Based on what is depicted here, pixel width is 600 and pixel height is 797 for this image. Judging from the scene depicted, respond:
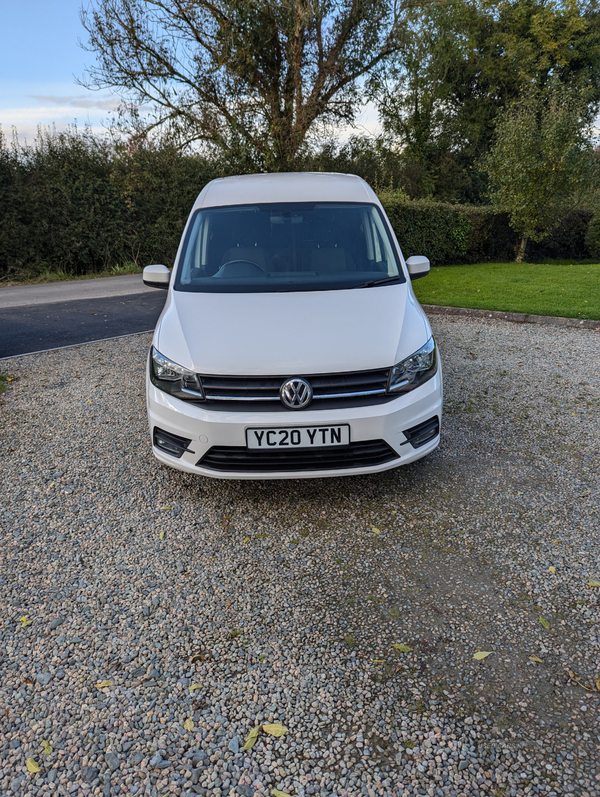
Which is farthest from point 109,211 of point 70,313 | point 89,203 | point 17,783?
point 17,783

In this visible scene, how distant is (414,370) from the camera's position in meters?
3.54

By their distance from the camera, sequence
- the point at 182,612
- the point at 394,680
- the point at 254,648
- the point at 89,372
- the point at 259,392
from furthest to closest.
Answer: the point at 89,372
the point at 259,392
the point at 182,612
the point at 254,648
the point at 394,680

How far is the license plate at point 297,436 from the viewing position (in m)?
3.28

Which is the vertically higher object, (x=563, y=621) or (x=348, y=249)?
(x=348, y=249)

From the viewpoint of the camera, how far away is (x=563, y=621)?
2.67 meters

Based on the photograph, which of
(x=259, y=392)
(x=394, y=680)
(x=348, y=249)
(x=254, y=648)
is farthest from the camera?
(x=348, y=249)

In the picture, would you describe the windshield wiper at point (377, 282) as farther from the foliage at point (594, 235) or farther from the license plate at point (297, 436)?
the foliage at point (594, 235)

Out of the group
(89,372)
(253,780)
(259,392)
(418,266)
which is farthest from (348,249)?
(89,372)

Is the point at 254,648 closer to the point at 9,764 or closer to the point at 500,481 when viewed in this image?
the point at 9,764

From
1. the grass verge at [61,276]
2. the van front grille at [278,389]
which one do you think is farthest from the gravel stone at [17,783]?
the grass verge at [61,276]

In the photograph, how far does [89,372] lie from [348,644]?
5491 mm

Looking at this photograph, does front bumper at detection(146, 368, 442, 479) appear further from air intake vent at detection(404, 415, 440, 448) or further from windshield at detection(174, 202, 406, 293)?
windshield at detection(174, 202, 406, 293)

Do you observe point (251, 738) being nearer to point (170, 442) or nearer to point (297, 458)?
point (297, 458)

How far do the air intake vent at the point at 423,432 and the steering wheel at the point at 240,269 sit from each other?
163cm
